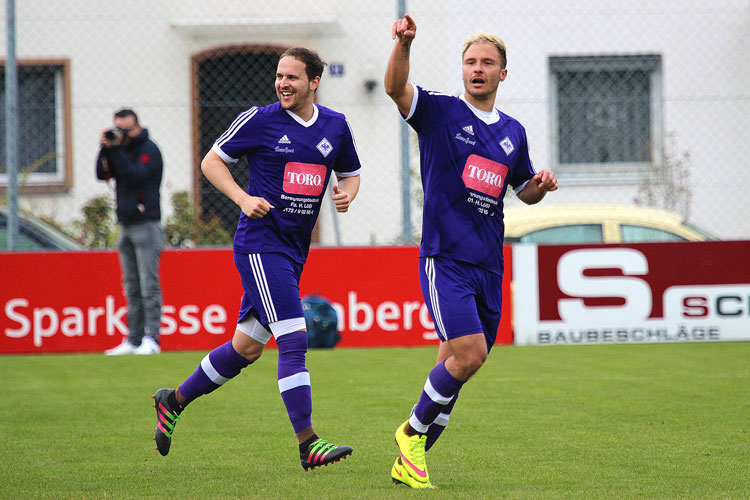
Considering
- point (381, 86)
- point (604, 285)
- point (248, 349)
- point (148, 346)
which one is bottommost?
point (148, 346)

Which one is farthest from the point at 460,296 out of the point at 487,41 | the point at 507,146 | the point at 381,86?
the point at 381,86

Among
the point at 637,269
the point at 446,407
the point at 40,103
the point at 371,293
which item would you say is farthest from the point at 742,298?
the point at 40,103

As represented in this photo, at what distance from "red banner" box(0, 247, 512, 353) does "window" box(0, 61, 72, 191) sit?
117 inches

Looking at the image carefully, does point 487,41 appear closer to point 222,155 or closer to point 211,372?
point 222,155

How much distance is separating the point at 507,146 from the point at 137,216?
5944mm

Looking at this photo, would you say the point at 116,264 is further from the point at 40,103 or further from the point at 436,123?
the point at 436,123

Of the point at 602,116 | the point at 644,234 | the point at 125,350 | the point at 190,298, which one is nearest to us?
the point at 125,350

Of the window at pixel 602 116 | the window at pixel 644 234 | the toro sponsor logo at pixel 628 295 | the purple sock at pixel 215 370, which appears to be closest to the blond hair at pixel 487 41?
the purple sock at pixel 215 370

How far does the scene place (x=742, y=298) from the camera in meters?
11.0

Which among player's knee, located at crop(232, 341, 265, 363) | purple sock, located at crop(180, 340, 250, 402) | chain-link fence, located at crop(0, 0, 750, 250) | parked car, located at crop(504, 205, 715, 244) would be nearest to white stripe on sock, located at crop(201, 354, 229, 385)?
purple sock, located at crop(180, 340, 250, 402)

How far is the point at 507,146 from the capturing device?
491 cm

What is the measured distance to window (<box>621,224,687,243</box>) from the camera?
1131cm

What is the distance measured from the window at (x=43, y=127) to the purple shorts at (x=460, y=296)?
9.55 meters

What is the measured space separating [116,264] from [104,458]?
5.58m
